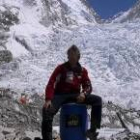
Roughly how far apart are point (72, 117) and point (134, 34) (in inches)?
1266

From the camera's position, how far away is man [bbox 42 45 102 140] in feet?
17.7

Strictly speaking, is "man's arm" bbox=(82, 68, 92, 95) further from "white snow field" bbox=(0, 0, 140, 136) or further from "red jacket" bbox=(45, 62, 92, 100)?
"white snow field" bbox=(0, 0, 140, 136)

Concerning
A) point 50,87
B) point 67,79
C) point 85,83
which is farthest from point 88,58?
point 50,87

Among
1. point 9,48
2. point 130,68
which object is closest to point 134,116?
point 130,68

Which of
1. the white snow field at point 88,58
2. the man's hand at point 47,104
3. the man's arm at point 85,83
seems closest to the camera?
the man's hand at point 47,104

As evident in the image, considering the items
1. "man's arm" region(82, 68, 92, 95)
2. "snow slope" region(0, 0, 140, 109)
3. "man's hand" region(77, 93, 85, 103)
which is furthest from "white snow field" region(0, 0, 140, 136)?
"man's hand" region(77, 93, 85, 103)

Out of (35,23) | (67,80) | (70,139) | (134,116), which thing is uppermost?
(35,23)

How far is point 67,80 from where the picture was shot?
554cm

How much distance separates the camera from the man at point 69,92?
213 inches

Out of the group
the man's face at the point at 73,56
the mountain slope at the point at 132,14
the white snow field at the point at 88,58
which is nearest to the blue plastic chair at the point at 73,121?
the man's face at the point at 73,56

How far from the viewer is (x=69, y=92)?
555cm

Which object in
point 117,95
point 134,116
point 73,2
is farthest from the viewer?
point 73,2

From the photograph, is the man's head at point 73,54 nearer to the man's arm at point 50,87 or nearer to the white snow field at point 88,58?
the man's arm at point 50,87

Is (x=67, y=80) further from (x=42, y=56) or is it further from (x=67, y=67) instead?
(x=42, y=56)
